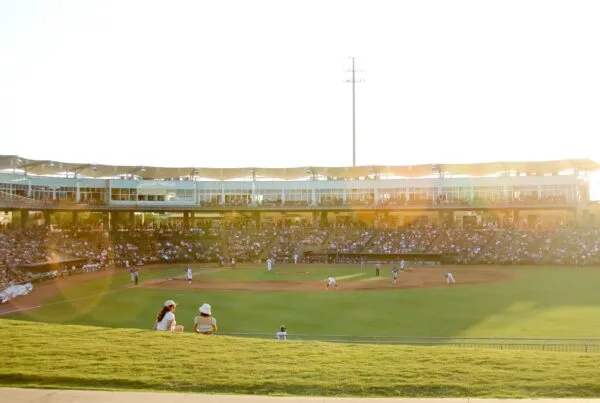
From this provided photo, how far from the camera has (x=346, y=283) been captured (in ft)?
151

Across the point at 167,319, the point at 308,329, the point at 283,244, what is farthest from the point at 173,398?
the point at 283,244

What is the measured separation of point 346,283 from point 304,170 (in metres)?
38.7

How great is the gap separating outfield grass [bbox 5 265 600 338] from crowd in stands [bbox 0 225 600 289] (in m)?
13.8

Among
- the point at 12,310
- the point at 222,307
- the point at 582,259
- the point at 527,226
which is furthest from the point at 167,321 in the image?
the point at 527,226

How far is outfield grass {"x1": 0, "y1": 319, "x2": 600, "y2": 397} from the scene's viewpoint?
359 inches

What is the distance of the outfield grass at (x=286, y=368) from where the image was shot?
9.11 metres

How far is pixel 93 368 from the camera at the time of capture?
9961mm

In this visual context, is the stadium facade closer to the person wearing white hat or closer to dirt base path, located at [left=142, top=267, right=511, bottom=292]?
dirt base path, located at [left=142, top=267, right=511, bottom=292]

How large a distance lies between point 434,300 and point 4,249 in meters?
35.3

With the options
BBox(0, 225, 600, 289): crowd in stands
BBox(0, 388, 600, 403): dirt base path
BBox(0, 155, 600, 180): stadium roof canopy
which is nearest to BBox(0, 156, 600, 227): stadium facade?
BBox(0, 155, 600, 180): stadium roof canopy

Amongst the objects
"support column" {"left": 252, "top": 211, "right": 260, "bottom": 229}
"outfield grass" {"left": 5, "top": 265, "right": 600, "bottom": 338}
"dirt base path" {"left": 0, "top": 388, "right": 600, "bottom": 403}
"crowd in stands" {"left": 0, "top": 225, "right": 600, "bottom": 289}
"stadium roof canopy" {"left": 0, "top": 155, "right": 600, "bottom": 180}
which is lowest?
"outfield grass" {"left": 5, "top": 265, "right": 600, "bottom": 338}

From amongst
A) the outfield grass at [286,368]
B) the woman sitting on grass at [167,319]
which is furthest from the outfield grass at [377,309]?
the outfield grass at [286,368]

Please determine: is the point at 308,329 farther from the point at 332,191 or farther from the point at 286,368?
the point at 332,191

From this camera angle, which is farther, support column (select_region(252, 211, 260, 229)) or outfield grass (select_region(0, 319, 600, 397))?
support column (select_region(252, 211, 260, 229))
